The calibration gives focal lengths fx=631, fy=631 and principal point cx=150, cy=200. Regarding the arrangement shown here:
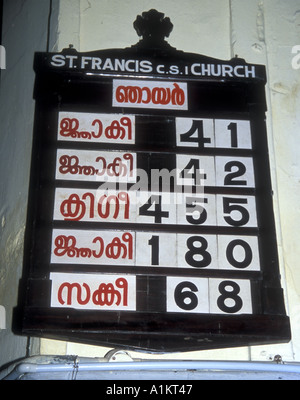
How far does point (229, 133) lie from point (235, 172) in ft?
0.98

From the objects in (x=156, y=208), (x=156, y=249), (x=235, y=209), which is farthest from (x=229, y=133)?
(x=156, y=249)

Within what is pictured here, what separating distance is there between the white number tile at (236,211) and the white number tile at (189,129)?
0.41 meters

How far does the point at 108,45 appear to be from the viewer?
Result: 4.84 meters

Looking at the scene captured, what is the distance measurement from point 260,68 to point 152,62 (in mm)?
757

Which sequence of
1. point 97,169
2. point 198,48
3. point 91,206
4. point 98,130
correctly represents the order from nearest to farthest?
1. point 91,206
2. point 97,169
3. point 98,130
4. point 198,48

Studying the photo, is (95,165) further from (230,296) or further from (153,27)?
(153,27)

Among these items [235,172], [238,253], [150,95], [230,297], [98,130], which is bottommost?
[230,297]

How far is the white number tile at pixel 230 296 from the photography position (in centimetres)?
358

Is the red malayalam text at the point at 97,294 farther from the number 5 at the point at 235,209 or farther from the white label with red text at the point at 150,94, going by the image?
the white label with red text at the point at 150,94

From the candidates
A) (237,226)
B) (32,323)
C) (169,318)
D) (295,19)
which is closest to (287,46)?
(295,19)

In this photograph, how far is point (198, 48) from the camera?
193 inches

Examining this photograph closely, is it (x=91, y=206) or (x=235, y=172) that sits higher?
(x=235, y=172)

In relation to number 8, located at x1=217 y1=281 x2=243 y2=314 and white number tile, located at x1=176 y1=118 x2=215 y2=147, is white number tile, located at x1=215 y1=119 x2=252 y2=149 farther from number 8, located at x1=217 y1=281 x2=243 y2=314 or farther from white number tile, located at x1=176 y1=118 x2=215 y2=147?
number 8, located at x1=217 y1=281 x2=243 y2=314

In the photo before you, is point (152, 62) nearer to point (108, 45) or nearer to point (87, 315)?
point (108, 45)
